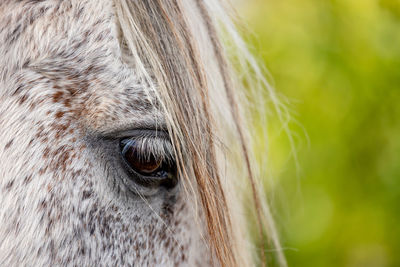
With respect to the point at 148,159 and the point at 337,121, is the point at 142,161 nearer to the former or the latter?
the point at 148,159

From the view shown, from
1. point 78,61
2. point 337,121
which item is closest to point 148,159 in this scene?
point 78,61

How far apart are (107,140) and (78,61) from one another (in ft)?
0.63

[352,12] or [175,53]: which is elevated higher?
[352,12]

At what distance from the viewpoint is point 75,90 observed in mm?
1021

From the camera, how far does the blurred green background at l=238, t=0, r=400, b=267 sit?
11.1ft

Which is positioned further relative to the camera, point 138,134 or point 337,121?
point 337,121

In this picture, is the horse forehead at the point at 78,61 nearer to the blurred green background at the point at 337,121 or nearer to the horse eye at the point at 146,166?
the horse eye at the point at 146,166

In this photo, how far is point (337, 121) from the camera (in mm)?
3443

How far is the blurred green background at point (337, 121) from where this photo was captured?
3.40 metres

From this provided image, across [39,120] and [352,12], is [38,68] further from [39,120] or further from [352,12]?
[352,12]

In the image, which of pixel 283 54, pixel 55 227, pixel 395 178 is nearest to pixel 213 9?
pixel 55 227

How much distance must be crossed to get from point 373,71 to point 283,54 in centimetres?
67

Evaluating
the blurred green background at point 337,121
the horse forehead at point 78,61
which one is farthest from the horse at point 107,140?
the blurred green background at point 337,121

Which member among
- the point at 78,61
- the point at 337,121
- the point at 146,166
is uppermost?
the point at 337,121
